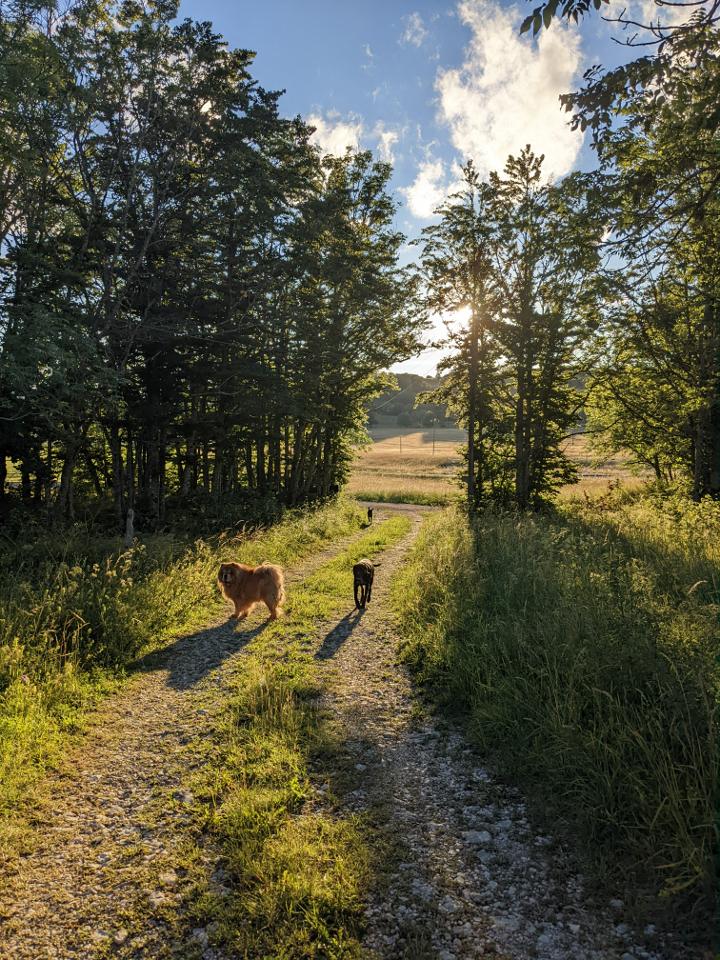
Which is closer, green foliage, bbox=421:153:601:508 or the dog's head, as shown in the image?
the dog's head

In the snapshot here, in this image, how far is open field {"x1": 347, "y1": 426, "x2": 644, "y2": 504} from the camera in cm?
2766

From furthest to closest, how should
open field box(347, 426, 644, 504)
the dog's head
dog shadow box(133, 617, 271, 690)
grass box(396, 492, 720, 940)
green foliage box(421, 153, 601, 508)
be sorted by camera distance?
open field box(347, 426, 644, 504)
green foliage box(421, 153, 601, 508)
the dog's head
dog shadow box(133, 617, 271, 690)
grass box(396, 492, 720, 940)

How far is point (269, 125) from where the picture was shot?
14555mm

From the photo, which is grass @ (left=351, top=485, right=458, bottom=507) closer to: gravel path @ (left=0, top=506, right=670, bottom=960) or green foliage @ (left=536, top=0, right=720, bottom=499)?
green foliage @ (left=536, top=0, right=720, bottom=499)

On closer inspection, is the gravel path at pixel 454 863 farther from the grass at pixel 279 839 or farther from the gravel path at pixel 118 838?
the gravel path at pixel 118 838

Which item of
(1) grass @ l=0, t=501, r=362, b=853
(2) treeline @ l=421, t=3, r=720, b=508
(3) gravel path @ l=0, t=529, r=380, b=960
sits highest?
(2) treeline @ l=421, t=3, r=720, b=508

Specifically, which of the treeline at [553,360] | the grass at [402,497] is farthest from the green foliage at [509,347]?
the grass at [402,497]

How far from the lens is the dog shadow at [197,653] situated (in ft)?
21.1

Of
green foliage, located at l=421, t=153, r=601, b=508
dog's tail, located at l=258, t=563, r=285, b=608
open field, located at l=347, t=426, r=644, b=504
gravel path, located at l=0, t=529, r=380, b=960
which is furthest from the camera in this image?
open field, located at l=347, t=426, r=644, b=504

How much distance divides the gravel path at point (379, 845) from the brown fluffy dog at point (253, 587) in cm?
286

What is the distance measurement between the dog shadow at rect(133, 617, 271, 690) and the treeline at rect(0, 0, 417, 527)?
18.6ft

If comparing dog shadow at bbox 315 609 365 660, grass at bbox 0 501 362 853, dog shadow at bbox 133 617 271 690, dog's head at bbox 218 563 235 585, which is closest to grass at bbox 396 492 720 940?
dog shadow at bbox 315 609 365 660

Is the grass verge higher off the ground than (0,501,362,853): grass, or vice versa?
(0,501,362,853): grass

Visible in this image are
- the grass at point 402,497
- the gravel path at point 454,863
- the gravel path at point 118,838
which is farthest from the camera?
the grass at point 402,497
